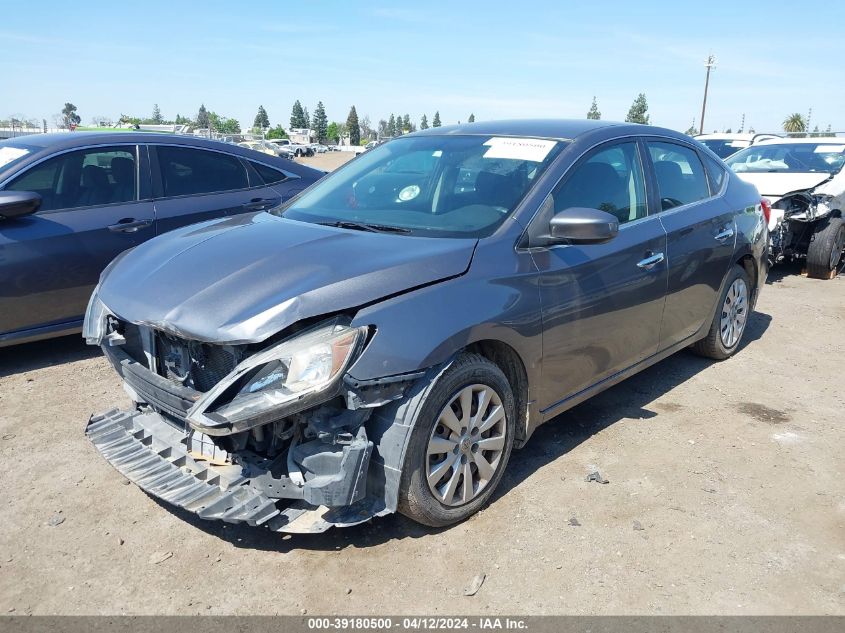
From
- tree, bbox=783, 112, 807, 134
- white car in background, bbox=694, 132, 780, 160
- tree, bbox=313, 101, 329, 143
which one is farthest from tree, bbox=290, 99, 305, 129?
white car in background, bbox=694, 132, 780, 160

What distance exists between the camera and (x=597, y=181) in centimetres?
380

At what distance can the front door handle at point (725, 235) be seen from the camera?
15.8 feet

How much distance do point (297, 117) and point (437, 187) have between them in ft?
483

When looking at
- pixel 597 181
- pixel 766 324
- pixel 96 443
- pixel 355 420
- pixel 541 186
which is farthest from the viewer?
pixel 766 324

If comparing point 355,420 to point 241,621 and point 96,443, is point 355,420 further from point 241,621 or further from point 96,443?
point 96,443

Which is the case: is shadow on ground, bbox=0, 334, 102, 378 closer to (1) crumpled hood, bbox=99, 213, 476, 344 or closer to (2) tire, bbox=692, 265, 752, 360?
(1) crumpled hood, bbox=99, 213, 476, 344

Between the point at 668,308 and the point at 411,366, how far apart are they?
229cm

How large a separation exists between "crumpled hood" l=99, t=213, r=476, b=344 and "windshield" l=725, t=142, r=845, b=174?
26.7 feet

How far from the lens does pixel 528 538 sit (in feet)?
10.1

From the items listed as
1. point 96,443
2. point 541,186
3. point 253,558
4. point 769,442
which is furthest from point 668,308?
point 96,443

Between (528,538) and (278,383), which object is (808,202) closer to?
(528,538)

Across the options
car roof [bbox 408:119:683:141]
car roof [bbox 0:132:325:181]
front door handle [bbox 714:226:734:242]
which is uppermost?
car roof [bbox 408:119:683:141]

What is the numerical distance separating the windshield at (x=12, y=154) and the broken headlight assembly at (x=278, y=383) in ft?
11.5

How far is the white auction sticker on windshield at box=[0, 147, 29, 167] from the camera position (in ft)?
16.6
